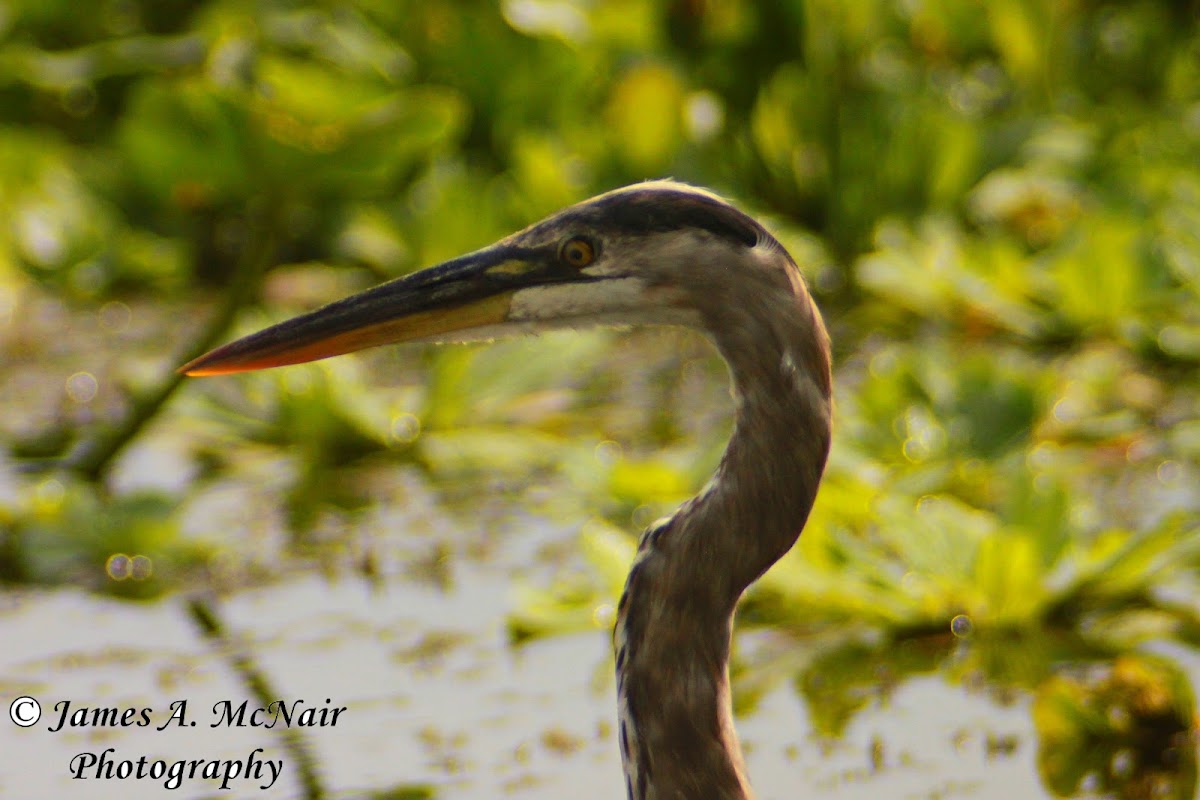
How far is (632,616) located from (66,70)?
13.4 ft

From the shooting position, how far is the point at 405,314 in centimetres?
207

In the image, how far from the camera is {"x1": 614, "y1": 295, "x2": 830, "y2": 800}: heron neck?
6.30ft

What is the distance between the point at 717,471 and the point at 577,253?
298mm

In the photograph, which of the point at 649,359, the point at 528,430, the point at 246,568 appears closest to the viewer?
Answer: the point at 246,568


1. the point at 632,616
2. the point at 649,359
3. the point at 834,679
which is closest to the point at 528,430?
the point at 649,359

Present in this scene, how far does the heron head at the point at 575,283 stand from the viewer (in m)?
1.95

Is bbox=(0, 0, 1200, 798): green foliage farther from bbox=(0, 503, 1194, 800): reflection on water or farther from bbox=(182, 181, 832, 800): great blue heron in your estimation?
bbox=(182, 181, 832, 800): great blue heron

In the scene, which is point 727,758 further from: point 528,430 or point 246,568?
point 528,430

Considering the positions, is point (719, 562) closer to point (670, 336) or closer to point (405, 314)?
point (405, 314)

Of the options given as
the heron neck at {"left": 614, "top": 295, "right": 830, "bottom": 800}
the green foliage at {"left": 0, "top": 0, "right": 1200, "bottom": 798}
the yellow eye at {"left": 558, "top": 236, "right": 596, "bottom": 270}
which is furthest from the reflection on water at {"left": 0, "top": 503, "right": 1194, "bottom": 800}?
the yellow eye at {"left": 558, "top": 236, "right": 596, "bottom": 270}

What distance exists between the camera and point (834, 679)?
2928 mm

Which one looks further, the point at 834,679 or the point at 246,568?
the point at 246,568
